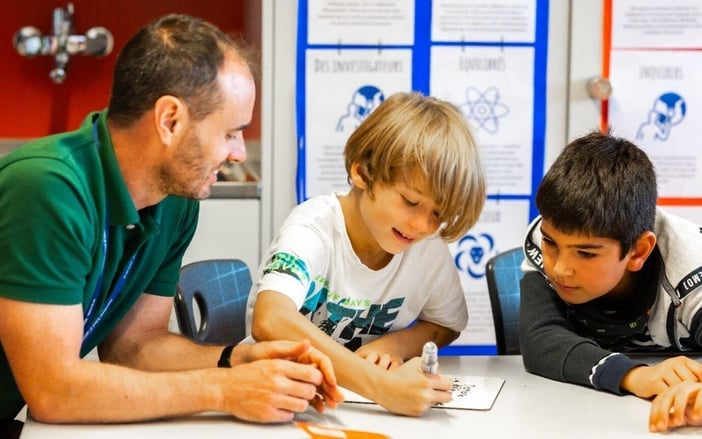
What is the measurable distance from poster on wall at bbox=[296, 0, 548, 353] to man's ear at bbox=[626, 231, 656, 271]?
1.18m

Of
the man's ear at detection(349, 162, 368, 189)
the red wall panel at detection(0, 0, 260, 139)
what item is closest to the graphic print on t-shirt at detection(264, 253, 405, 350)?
the man's ear at detection(349, 162, 368, 189)

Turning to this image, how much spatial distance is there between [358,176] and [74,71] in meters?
1.87

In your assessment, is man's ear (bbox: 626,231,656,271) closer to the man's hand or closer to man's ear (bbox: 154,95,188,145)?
the man's hand

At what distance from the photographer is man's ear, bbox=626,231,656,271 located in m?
2.00

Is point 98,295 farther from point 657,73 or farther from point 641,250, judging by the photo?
point 657,73

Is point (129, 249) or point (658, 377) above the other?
point (129, 249)

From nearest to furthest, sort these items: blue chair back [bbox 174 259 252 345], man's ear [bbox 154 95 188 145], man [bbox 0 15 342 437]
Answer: man [bbox 0 15 342 437]
man's ear [bbox 154 95 188 145]
blue chair back [bbox 174 259 252 345]

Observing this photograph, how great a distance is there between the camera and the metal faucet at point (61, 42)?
3.43 m

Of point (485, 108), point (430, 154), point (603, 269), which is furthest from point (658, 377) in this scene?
point (485, 108)

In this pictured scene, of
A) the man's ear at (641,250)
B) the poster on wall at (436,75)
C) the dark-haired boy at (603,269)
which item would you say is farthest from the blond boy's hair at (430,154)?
the poster on wall at (436,75)

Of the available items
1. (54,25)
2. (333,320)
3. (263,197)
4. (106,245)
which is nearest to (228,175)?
(263,197)

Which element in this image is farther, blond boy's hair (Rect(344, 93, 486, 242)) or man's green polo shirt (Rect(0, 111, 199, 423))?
blond boy's hair (Rect(344, 93, 486, 242))

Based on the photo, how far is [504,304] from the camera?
2.41m

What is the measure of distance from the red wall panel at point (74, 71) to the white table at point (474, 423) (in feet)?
7.28
